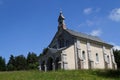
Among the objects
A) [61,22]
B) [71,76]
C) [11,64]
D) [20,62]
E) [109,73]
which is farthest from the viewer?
[20,62]

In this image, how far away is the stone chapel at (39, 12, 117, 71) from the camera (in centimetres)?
4856

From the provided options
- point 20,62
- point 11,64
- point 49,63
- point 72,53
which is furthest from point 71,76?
point 11,64

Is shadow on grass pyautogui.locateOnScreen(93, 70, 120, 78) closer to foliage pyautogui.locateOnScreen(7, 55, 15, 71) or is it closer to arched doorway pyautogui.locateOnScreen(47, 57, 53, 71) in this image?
arched doorway pyautogui.locateOnScreen(47, 57, 53, 71)

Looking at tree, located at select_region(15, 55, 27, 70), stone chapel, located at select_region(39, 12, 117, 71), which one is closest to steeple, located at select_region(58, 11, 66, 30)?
stone chapel, located at select_region(39, 12, 117, 71)

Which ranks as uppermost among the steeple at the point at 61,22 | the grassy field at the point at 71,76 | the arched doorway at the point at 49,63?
→ the steeple at the point at 61,22

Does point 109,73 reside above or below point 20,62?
below

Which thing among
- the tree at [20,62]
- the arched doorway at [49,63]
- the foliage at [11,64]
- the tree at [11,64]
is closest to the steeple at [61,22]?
the arched doorway at [49,63]

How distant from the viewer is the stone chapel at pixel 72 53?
1912 inches

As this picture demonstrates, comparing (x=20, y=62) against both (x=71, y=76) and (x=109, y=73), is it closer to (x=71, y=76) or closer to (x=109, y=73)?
(x=109, y=73)

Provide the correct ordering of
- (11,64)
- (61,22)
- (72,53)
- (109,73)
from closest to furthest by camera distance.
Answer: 1. (109,73)
2. (72,53)
3. (61,22)
4. (11,64)

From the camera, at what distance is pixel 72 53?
→ 49469 millimetres

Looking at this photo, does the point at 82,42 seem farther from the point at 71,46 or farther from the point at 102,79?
the point at 102,79

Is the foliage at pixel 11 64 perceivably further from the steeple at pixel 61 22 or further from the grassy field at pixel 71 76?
the grassy field at pixel 71 76

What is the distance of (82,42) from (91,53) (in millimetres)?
3686
